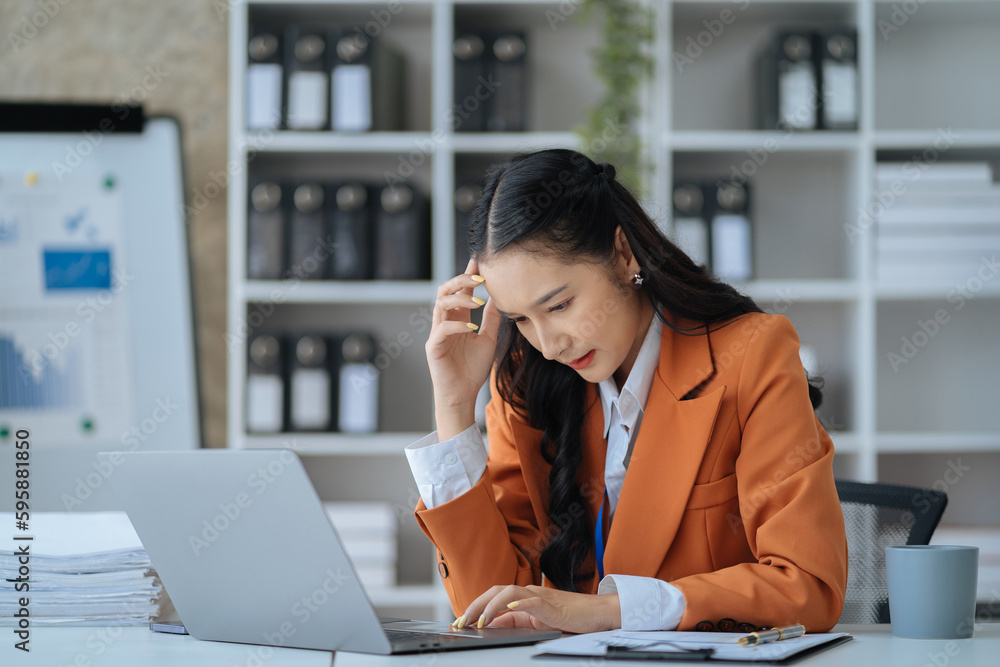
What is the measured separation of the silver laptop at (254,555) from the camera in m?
0.79

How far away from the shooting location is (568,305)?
1.25m

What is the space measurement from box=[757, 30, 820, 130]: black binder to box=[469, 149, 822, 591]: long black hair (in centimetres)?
130

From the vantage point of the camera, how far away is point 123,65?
2727 mm

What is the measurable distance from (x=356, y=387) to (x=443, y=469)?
4.07 ft

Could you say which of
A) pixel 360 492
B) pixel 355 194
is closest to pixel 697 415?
pixel 355 194

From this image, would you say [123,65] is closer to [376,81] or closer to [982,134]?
[376,81]

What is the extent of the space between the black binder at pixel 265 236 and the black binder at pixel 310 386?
213 millimetres

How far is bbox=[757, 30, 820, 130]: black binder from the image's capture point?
242cm

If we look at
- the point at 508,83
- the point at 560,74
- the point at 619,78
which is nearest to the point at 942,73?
the point at 619,78

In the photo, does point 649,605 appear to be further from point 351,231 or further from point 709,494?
point 351,231

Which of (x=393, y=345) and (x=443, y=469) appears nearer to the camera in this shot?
(x=443, y=469)

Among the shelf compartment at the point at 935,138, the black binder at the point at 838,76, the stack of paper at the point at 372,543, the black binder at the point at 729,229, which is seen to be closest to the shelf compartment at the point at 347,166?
the black binder at the point at 729,229

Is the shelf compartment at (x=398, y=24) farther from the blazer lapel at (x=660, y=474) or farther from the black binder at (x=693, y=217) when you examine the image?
the blazer lapel at (x=660, y=474)

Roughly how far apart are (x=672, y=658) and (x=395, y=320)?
2.02 metres
